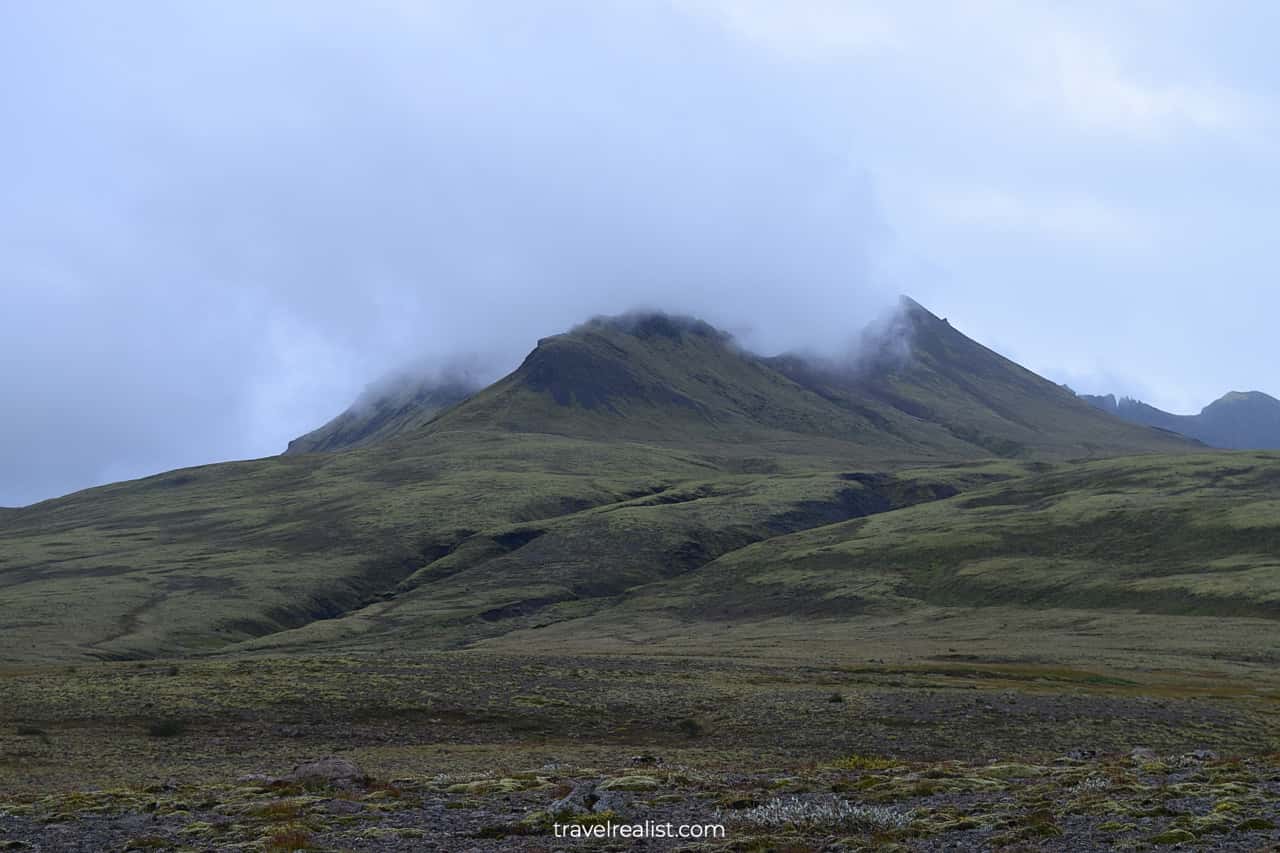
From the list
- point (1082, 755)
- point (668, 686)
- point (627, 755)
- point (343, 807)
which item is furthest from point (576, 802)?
point (668, 686)

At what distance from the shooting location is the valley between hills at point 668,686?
84.9 ft

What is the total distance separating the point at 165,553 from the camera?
178m

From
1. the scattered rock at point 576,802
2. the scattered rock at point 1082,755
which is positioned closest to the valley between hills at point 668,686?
the scattered rock at point 576,802

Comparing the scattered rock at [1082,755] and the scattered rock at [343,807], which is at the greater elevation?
the scattered rock at [343,807]

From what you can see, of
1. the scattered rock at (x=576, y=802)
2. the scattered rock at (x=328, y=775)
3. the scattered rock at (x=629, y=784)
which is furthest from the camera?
the scattered rock at (x=328, y=775)

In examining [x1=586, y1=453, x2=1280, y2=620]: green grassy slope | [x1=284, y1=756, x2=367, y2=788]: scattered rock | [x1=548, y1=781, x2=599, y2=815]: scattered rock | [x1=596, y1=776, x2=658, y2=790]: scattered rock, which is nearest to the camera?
[x1=548, y1=781, x2=599, y2=815]: scattered rock

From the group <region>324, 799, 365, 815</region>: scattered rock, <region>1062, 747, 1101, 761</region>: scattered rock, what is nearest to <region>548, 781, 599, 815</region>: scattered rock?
<region>324, 799, 365, 815</region>: scattered rock

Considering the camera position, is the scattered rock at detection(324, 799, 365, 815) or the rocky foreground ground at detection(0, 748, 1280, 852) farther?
the scattered rock at detection(324, 799, 365, 815)

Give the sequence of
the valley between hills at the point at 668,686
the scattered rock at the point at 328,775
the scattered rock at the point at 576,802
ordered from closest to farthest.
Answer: the valley between hills at the point at 668,686 → the scattered rock at the point at 576,802 → the scattered rock at the point at 328,775

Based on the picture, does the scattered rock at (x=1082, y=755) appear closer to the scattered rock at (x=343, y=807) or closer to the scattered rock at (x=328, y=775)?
the scattered rock at (x=328, y=775)

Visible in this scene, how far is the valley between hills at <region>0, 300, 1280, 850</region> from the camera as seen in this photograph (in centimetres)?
2588

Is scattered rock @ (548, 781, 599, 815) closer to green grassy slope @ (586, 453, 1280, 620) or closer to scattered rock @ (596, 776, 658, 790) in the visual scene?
scattered rock @ (596, 776, 658, 790)

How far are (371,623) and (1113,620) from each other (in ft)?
269

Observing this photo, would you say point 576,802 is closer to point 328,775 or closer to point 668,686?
point 328,775
